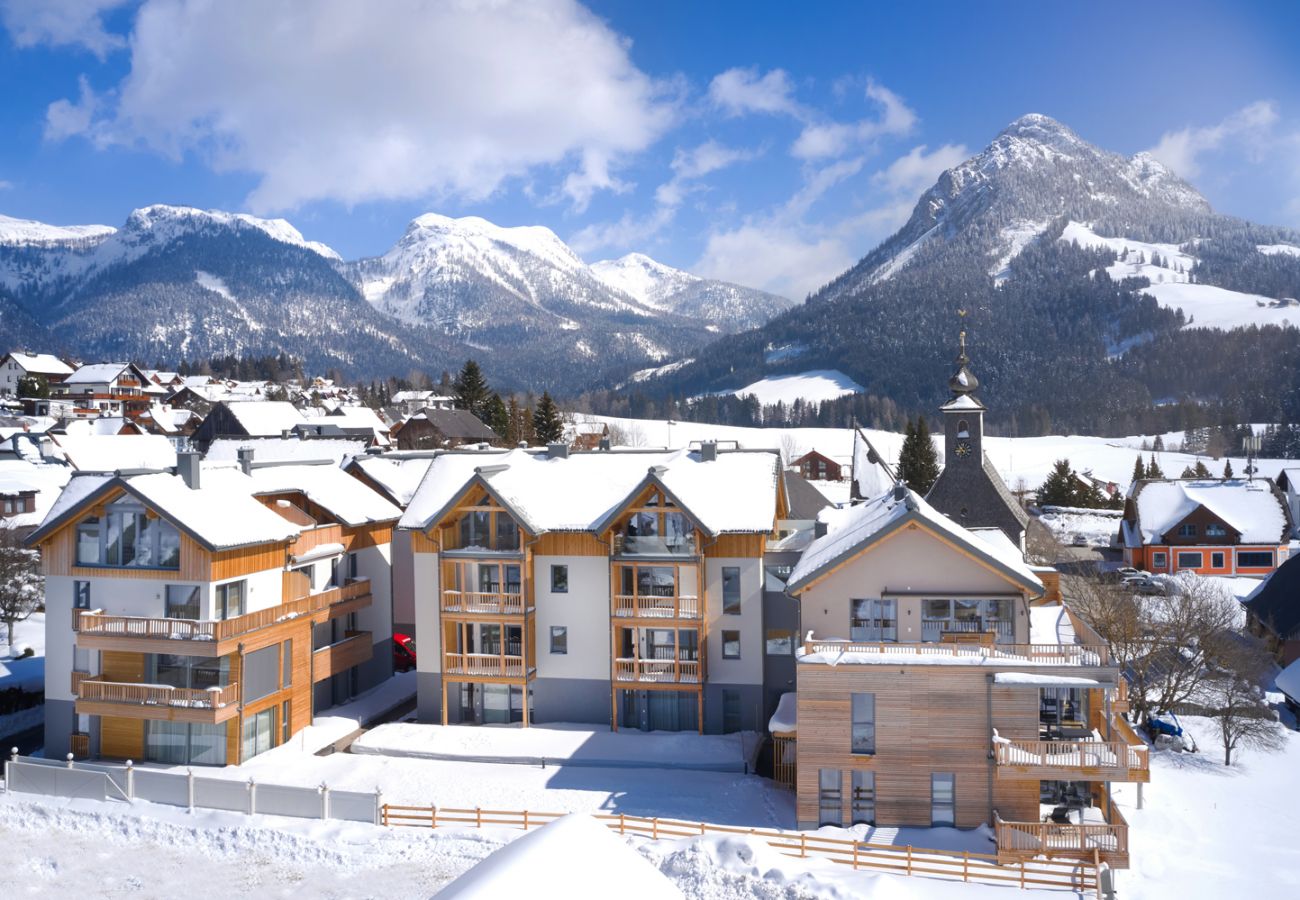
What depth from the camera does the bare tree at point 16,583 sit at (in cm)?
4534

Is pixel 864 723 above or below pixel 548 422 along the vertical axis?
below

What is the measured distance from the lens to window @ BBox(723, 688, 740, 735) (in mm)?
33094

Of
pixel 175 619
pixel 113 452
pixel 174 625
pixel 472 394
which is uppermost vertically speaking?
pixel 472 394

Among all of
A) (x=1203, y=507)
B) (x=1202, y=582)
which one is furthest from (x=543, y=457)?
(x=1203, y=507)

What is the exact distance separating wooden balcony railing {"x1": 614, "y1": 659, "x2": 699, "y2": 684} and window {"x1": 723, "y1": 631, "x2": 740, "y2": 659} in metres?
1.17

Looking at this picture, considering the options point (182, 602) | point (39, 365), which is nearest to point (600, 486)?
point (182, 602)

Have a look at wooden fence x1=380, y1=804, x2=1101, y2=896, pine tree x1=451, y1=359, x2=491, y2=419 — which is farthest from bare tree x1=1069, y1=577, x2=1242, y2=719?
pine tree x1=451, y1=359, x2=491, y2=419

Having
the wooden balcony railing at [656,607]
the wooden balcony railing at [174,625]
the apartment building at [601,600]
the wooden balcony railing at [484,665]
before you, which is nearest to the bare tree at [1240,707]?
the apartment building at [601,600]

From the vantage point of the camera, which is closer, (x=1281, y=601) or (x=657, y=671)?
(x=657, y=671)

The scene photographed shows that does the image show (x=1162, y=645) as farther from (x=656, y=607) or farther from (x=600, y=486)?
(x=600, y=486)

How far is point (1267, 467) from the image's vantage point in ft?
434

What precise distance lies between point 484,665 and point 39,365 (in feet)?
551

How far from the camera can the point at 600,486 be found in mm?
35906

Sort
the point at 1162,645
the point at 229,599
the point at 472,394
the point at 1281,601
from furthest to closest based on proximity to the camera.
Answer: the point at 472,394 → the point at 1281,601 → the point at 1162,645 → the point at 229,599
